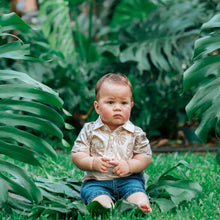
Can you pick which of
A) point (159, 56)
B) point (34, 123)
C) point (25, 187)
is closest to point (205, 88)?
point (34, 123)

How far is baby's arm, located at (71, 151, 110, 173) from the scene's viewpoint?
1.73 meters

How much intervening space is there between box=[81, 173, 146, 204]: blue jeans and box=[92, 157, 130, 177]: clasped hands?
9cm

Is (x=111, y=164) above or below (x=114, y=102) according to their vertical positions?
below

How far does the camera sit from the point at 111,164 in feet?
6.00

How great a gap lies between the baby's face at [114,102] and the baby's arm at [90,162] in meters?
0.21

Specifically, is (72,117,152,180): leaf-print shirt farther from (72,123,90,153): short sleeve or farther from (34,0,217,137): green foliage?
(34,0,217,137): green foliage

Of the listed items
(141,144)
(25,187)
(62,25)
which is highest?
(62,25)

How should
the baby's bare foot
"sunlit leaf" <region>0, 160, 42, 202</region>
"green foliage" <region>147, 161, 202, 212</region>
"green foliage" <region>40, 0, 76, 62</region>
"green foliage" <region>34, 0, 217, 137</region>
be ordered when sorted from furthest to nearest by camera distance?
"green foliage" <region>40, 0, 76, 62</region>
"green foliage" <region>34, 0, 217, 137</region>
"green foliage" <region>147, 161, 202, 212</region>
the baby's bare foot
"sunlit leaf" <region>0, 160, 42, 202</region>

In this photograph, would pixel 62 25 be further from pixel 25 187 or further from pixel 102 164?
pixel 25 187

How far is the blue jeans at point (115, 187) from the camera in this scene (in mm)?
1833

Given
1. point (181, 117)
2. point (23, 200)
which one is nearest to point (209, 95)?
point (23, 200)

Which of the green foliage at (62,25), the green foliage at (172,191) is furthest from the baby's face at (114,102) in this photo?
the green foliage at (62,25)

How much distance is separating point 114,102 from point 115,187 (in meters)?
0.43

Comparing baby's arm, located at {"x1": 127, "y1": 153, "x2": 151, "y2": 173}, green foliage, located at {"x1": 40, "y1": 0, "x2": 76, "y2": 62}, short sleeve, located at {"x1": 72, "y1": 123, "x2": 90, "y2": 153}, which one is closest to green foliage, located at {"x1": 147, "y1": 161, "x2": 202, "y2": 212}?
baby's arm, located at {"x1": 127, "y1": 153, "x2": 151, "y2": 173}
